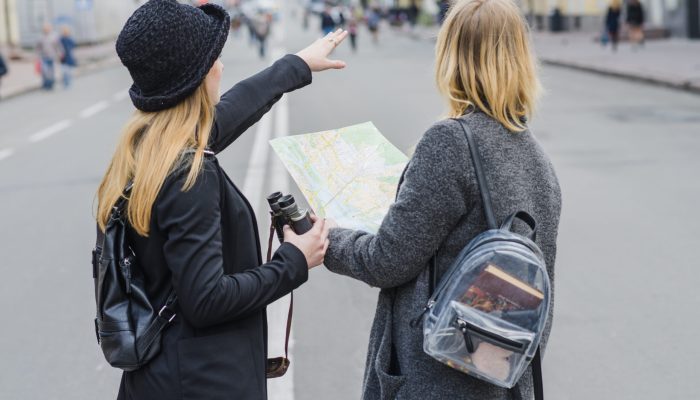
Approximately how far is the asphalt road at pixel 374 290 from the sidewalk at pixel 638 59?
144 inches

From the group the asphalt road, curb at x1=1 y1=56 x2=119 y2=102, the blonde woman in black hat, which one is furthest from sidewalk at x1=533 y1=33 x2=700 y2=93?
the blonde woman in black hat

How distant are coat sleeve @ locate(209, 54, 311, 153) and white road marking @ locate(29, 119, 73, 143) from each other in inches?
553

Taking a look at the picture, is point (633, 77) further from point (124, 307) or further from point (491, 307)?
point (124, 307)

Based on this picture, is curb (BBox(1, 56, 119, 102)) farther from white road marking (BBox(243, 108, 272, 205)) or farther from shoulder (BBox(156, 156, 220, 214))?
shoulder (BBox(156, 156, 220, 214))

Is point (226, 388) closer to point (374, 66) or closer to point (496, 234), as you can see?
point (496, 234)

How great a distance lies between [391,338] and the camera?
2445mm

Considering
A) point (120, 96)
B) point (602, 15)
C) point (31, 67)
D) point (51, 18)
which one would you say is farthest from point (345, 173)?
point (51, 18)

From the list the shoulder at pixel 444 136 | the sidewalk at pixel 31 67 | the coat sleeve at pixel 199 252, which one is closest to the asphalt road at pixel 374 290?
the shoulder at pixel 444 136

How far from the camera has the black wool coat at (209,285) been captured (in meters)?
2.21

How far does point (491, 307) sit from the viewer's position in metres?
2.18

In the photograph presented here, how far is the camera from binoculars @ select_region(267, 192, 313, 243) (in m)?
2.43

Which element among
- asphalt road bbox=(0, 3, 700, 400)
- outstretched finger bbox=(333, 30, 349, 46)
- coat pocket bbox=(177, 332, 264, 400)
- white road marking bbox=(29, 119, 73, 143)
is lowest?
white road marking bbox=(29, 119, 73, 143)

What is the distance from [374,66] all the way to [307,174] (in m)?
28.1

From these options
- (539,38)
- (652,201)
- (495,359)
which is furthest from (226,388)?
(539,38)
